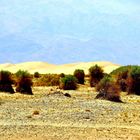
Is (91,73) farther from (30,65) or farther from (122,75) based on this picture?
(30,65)

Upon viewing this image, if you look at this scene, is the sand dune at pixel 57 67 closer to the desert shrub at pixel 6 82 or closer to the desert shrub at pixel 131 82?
the desert shrub at pixel 131 82

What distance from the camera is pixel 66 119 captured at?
2545 cm

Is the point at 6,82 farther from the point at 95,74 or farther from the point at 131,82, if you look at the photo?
the point at 95,74

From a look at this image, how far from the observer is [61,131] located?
22.4 meters

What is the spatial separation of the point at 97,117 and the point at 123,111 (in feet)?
9.23

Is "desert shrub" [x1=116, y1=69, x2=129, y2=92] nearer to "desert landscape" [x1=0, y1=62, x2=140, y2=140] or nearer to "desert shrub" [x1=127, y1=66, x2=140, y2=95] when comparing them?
"desert shrub" [x1=127, y1=66, x2=140, y2=95]

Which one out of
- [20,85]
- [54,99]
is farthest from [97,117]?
[20,85]

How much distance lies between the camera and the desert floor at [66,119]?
71.4 feet

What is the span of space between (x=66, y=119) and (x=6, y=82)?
15772mm

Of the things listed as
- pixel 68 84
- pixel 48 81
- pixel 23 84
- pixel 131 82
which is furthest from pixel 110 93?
pixel 48 81

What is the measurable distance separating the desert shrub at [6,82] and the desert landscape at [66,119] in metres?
4.17

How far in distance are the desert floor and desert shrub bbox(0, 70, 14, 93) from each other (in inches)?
185

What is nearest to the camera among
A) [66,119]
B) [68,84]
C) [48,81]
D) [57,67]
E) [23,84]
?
[66,119]

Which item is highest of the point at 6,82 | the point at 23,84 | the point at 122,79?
the point at 122,79
